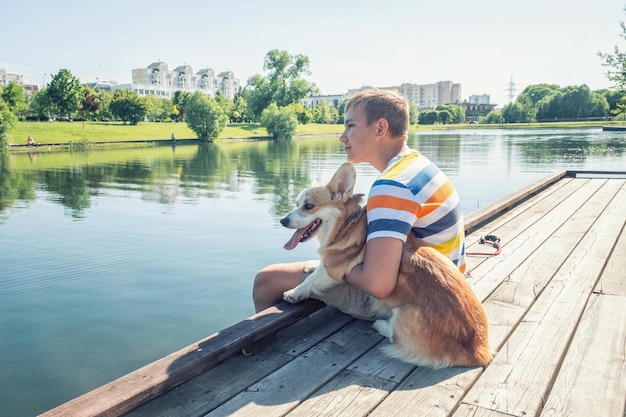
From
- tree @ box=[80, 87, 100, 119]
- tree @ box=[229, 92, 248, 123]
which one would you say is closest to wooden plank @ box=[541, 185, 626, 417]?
tree @ box=[80, 87, 100, 119]

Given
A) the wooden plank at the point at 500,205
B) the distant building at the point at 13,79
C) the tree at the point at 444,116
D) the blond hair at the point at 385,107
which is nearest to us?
the blond hair at the point at 385,107

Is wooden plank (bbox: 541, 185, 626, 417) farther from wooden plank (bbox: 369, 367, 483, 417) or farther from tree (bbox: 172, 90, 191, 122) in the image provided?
tree (bbox: 172, 90, 191, 122)

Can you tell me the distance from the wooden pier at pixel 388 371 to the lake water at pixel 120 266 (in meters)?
3.57

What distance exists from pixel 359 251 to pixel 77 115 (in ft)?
291

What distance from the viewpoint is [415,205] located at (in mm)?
2857

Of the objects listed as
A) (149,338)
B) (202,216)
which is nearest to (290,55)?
(202,216)

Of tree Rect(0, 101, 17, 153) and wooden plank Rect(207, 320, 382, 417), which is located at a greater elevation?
tree Rect(0, 101, 17, 153)

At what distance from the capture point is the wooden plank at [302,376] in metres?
2.46

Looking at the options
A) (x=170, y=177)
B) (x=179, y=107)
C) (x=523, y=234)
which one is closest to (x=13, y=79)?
(x=179, y=107)

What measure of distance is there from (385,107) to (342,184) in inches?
22.6

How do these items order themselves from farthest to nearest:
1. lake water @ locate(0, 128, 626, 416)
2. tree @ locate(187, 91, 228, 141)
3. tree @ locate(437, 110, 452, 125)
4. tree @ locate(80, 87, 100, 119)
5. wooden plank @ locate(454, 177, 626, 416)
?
tree @ locate(437, 110, 452, 125) → tree @ locate(80, 87, 100, 119) → tree @ locate(187, 91, 228, 141) → lake water @ locate(0, 128, 626, 416) → wooden plank @ locate(454, 177, 626, 416)

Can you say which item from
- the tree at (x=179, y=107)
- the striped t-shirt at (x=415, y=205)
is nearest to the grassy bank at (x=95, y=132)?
the tree at (x=179, y=107)

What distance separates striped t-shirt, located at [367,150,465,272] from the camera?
281 cm

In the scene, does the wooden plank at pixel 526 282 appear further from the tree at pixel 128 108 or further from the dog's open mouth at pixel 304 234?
the tree at pixel 128 108
